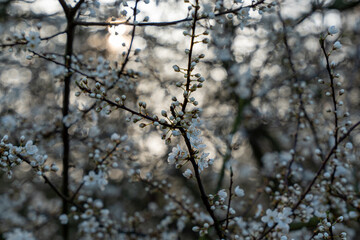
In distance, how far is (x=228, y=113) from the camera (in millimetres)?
7215

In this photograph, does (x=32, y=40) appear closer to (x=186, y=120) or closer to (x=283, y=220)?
(x=186, y=120)

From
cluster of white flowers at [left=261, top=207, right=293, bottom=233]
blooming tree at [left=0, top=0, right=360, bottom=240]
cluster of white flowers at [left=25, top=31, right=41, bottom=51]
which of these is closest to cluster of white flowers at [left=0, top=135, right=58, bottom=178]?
blooming tree at [left=0, top=0, right=360, bottom=240]

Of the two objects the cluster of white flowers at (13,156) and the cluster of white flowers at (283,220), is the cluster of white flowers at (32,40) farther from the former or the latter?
the cluster of white flowers at (283,220)

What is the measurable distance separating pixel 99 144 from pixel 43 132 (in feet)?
2.23

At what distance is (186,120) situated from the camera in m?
1.77

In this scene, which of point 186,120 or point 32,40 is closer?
point 186,120

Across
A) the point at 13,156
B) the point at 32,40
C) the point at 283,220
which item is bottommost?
the point at 283,220

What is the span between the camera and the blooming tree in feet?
8.50

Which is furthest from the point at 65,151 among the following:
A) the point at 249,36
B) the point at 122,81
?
the point at 249,36

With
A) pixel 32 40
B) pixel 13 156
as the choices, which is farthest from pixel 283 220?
pixel 32 40

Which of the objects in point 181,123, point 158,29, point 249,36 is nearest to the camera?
point 181,123

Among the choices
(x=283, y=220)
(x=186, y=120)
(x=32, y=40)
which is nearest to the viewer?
(x=186, y=120)

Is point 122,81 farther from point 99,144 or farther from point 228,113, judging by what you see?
point 228,113

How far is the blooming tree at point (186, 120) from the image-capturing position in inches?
102
